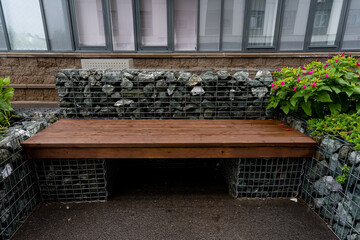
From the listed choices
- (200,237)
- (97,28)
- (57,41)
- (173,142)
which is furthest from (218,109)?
(57,41)

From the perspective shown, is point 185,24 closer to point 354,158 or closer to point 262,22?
point 262,22

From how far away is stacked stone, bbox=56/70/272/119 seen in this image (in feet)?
8.63

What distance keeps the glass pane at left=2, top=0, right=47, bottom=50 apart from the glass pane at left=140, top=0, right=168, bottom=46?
88.6 inches

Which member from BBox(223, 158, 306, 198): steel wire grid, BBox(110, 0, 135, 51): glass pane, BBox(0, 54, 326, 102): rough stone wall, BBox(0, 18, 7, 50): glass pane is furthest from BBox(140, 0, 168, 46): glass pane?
BBox(223, 158, 306, 198): steel wire grid

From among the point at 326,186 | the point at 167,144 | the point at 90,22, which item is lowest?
the point at 326,186

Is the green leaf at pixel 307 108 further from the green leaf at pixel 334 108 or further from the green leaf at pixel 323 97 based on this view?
the green leaf at pixel 334 108

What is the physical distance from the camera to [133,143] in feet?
6.33

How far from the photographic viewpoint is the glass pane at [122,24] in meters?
4.66

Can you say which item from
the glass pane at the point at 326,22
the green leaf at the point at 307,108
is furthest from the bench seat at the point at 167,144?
the glass pane at the point at 326,22

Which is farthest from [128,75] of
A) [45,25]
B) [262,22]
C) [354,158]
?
[262,22]

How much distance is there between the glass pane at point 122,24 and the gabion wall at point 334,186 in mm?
4140

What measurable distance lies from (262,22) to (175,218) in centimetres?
468

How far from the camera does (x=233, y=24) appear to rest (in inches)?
189

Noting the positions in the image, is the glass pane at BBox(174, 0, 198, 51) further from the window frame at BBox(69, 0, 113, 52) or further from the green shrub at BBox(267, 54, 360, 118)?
the green shrub at BBox(267, 54, 360, 118)
